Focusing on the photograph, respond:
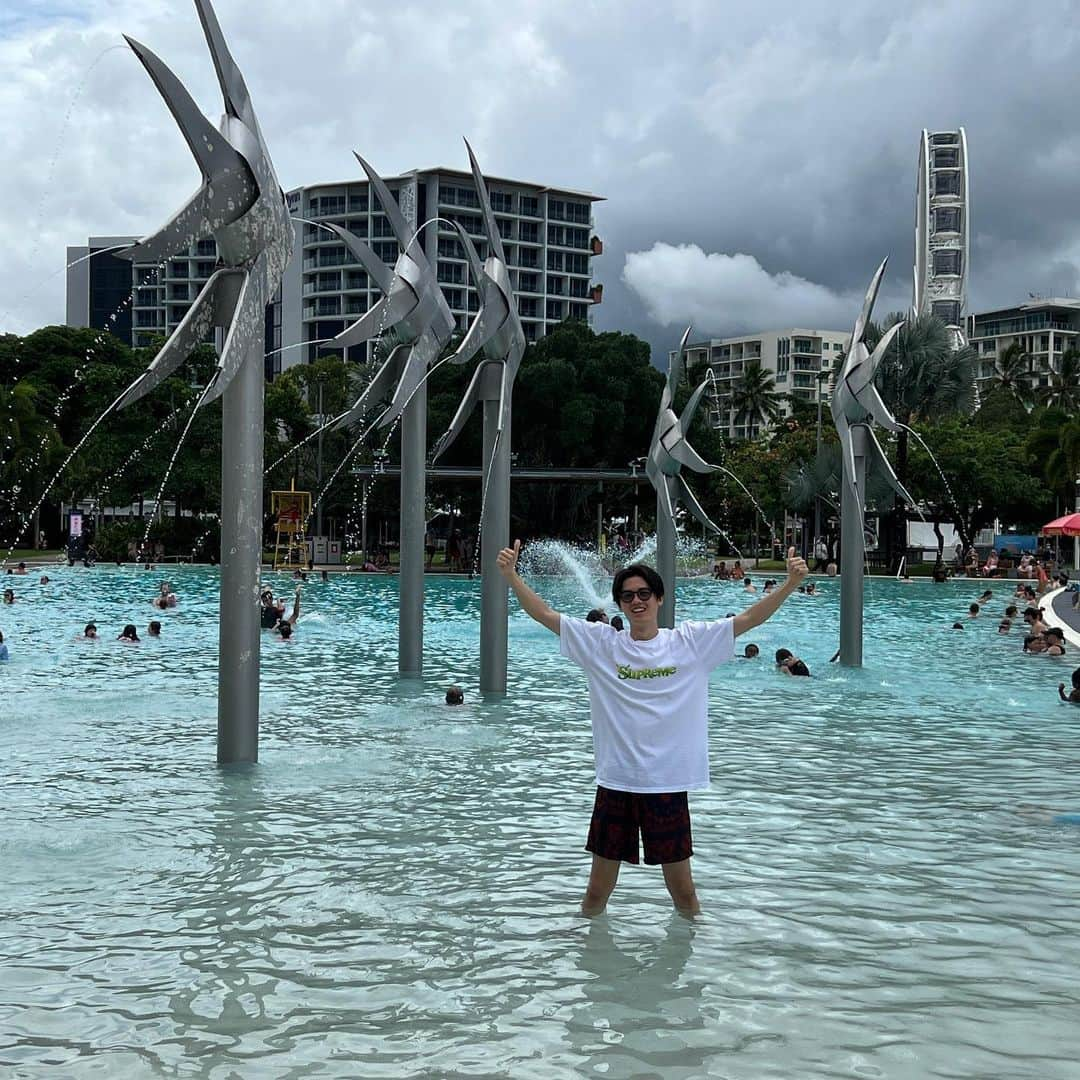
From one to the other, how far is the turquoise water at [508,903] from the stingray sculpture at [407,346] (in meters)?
2.30

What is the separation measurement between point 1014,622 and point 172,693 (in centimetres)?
2199

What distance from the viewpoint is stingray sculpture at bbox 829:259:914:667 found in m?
18.7

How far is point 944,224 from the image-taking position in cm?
11850

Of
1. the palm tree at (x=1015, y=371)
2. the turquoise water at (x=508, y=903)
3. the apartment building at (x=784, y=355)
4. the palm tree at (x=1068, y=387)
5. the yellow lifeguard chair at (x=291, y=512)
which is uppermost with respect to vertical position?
the apartment building at (x=784, y=355)

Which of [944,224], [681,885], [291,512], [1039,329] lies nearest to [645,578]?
[681,885]

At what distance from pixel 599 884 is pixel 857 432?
44.8 feet

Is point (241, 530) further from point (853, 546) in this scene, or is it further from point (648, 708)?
point (853, 546)

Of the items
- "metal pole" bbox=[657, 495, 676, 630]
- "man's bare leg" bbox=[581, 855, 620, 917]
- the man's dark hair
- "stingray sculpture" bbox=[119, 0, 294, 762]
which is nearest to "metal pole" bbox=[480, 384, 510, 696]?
"stingray sculpture" bbox=[119, 0, 294, 762]

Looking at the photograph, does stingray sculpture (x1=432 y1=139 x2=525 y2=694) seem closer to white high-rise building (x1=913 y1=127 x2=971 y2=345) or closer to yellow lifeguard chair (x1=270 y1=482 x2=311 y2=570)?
yellow lifeguard chair (x1=270 y1=482 x2=311 y2=570)

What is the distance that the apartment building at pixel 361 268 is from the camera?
107250mm

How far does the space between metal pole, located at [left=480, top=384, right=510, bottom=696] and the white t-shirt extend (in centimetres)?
938

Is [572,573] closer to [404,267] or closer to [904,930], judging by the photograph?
Answer: [404,267]

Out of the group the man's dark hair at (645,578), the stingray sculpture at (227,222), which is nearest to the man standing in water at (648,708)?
the man's dark hair at (645,578)

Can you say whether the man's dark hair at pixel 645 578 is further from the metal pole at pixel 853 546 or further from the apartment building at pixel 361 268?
the apartment building at pixel 361 268
